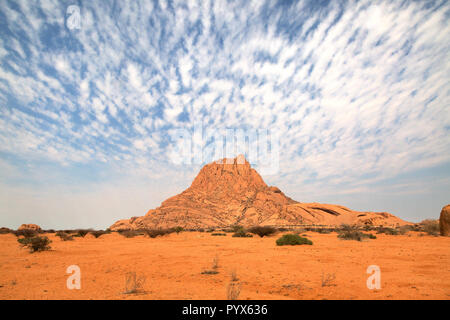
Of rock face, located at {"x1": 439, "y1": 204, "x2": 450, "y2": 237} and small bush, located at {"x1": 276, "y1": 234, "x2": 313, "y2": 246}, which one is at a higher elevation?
rock face, located at {"x1": 439, "y1": 204, "x2": 450, "y2": 237}

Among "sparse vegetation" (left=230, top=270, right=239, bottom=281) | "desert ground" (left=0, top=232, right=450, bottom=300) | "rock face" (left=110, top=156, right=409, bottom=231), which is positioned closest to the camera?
"desert ground" (left=0, top=232, right=450, bottom=300)

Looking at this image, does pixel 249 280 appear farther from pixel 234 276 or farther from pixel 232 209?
pixel 232 209

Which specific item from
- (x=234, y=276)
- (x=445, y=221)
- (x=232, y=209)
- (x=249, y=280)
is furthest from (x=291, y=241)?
(x=232, y=209)

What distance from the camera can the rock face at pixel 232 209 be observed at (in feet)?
208

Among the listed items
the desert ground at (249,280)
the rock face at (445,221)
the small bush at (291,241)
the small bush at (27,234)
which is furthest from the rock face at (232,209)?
the desert ground at (249,280)

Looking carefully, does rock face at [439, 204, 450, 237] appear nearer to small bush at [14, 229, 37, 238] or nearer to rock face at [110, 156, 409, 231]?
rock face at [110, 156, 409, 231]

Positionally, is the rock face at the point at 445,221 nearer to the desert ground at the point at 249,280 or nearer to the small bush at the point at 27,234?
the desert ground at the point at 249,280

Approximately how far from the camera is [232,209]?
72.4m

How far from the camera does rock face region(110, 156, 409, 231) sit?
63406 millimetres

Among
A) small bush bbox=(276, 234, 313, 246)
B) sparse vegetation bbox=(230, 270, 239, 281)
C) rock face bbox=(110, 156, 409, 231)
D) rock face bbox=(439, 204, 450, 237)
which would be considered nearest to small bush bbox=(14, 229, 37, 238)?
small bush bbox=(276, 234, 313, 246)

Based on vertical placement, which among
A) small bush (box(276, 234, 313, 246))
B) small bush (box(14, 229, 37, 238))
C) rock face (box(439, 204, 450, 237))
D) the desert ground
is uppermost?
rock face (box(439, 204, 450, 237))

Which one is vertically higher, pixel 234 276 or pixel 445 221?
pixel 445 221

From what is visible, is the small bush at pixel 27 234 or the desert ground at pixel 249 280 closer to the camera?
the desert ground at pixel 249 280
